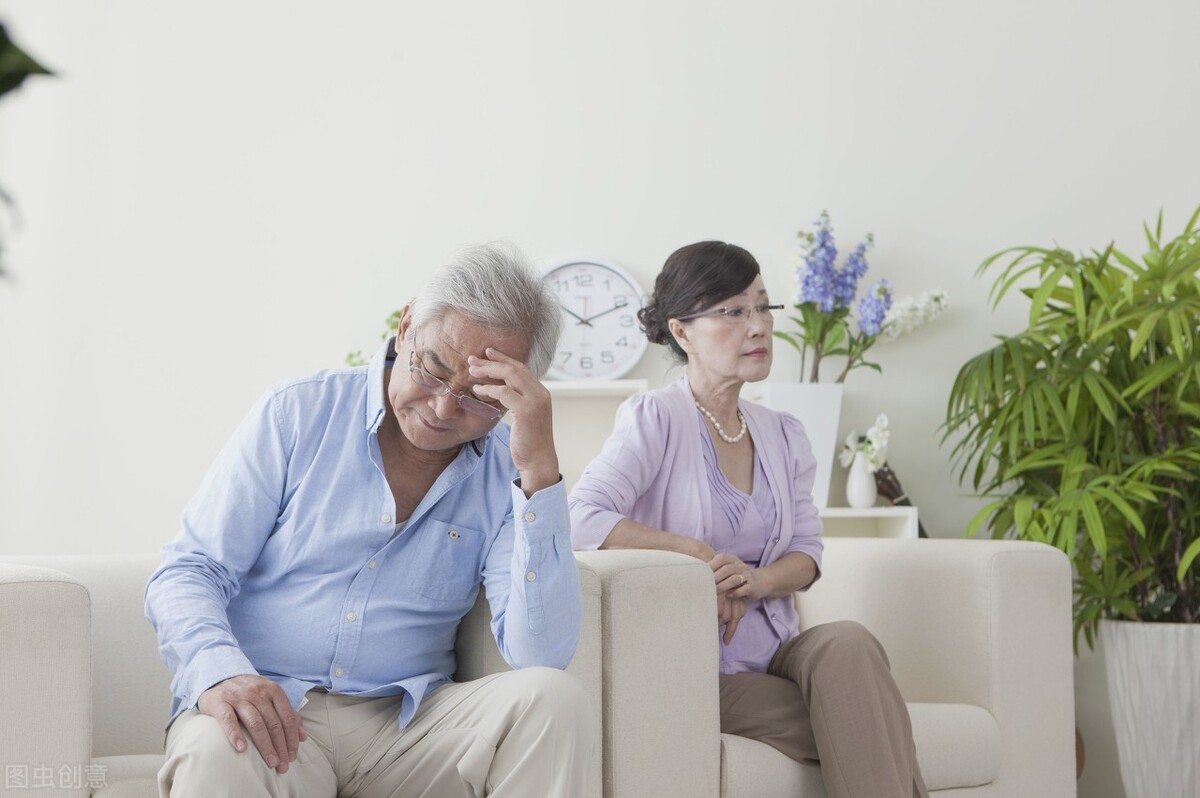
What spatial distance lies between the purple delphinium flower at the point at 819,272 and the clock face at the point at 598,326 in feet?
1.57

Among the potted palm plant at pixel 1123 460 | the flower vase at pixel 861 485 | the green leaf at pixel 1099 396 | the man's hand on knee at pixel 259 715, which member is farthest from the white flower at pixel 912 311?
the man's hand on knee at pixel 259 715

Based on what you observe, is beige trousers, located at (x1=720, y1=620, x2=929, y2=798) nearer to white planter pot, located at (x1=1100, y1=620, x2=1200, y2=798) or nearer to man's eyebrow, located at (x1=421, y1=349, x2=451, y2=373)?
man's eyebrow, located at (x1=421, y1=349, x2=451, y2=373)

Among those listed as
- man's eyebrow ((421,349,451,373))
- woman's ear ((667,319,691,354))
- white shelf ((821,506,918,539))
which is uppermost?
woman's ear ((667,319,691,354))

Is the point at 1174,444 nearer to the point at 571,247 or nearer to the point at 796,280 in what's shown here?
the point at 796,280

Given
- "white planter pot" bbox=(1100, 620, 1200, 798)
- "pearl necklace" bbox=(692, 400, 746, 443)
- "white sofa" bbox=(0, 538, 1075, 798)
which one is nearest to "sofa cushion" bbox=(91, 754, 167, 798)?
"white sofa" bbox=(0, 538, 1075, 798)

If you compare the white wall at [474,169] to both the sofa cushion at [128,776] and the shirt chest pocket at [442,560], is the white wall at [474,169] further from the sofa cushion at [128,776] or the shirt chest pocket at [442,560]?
the shirt chest pocket at [442,560]

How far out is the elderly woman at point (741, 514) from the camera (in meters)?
2.05

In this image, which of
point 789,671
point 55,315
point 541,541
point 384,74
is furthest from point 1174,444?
point 55,315

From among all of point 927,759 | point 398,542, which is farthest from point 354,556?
point 927,759

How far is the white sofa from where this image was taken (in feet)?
5.03

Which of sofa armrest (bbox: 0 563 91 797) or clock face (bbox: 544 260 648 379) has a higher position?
clock face (bbox: 544 260 648 379)

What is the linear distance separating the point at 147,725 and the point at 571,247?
199 cm

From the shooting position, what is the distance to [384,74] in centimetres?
375

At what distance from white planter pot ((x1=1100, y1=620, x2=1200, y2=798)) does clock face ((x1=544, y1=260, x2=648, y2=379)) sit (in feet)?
4.99
